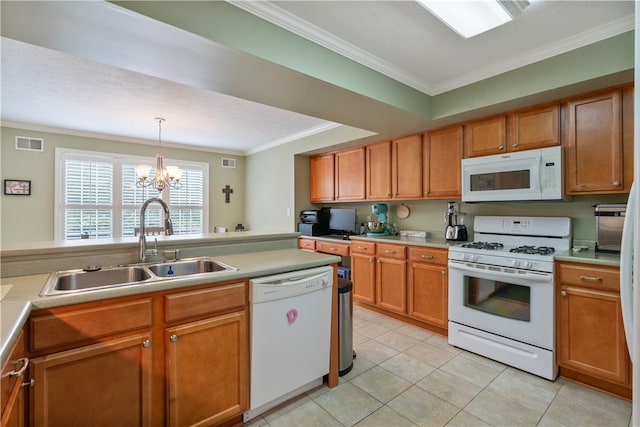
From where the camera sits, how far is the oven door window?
229cm

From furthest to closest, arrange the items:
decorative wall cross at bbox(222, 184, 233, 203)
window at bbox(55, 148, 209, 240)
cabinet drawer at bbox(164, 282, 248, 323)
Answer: decorative wall cross at bbox(222, 184, 233, 203), window at bbox(55, 148, 209, 240), cabinet drawer at bbox(164, 282, 248, 323)

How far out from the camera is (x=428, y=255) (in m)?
2.96

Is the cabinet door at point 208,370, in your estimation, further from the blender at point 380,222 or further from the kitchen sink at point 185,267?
the blender at point 380,222

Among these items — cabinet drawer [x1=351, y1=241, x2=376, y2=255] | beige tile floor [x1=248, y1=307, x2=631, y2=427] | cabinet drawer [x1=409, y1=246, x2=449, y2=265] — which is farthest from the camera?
cabinet drawer [x1=351, y1=241, x2=376, y2=255]

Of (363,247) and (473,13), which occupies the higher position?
(473,13)

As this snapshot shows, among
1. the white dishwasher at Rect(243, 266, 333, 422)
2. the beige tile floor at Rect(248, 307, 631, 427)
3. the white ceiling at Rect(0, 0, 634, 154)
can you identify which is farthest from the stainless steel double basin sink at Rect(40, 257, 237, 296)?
the white ceiling at Rect(0, 0, 634, 154)

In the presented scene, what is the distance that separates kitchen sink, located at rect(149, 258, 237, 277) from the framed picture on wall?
380cm

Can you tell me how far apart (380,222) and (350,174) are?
815mm

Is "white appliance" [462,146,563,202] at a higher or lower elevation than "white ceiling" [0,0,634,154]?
lower

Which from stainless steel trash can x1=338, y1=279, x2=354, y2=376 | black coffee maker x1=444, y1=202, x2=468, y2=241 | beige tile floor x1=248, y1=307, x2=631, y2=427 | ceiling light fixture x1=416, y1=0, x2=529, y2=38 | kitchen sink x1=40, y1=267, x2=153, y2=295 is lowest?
beige tile floor x1=248, y1=307, x2=631, y2=427

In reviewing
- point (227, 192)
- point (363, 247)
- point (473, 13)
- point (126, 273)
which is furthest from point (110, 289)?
point (227, 192)

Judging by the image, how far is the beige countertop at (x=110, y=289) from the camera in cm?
96

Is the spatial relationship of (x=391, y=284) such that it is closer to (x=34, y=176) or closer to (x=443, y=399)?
(x=443, y=399)

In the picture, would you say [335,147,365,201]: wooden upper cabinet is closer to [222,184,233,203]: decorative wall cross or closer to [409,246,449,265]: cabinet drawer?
[409,246,449,265]: cabinet drawer
